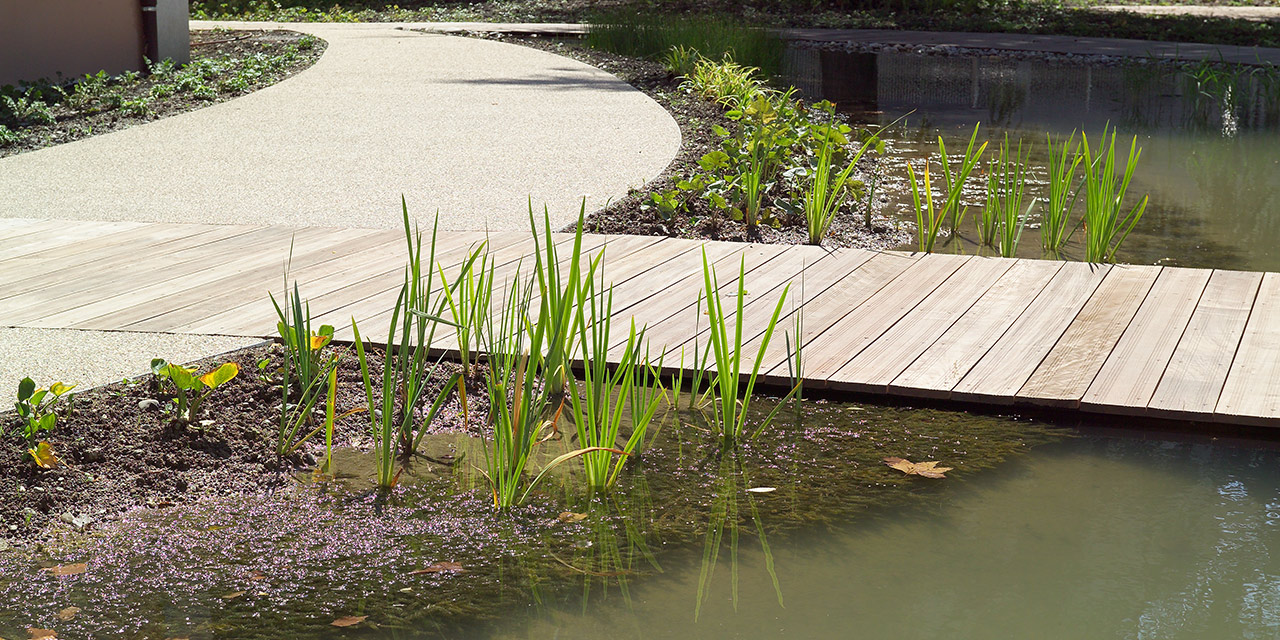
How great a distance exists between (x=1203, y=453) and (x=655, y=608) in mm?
1568

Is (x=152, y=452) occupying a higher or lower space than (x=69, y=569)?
higher

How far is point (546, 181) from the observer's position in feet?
18.5

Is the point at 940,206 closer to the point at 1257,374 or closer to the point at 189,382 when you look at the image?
the point at 1257,374

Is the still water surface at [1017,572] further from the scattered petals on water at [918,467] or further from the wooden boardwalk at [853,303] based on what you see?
the wooden boardwalk at [853,303]

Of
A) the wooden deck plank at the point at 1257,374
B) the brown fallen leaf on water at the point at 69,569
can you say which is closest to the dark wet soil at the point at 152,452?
the brown fallen leaf on water at the point at 69,569

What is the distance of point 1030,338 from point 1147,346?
332mm

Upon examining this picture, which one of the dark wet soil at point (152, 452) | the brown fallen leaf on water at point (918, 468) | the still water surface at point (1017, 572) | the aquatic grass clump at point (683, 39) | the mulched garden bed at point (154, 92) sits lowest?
the still water surface at point (1017, 572)

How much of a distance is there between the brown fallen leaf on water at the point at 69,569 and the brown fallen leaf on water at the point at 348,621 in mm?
573

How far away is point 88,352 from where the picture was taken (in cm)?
317

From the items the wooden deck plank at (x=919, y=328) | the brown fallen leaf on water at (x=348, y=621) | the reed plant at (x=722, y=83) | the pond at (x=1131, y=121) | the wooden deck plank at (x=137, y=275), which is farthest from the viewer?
the reed plant at (x=722, y=83)

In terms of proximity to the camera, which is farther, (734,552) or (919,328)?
(919,328)

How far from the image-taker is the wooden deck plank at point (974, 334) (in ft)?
10.3

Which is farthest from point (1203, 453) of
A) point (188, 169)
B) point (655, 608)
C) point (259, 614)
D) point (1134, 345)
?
point (188, 169)

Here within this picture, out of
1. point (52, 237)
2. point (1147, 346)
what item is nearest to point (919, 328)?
point (1147, 346)
